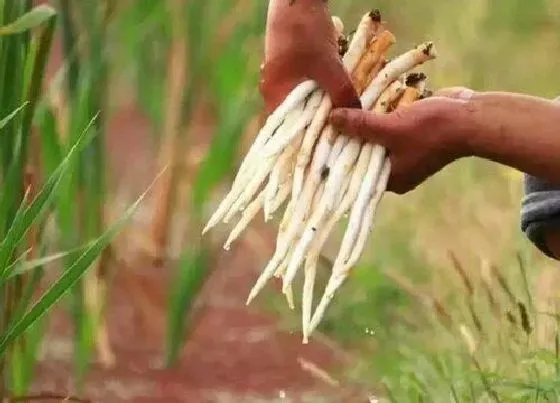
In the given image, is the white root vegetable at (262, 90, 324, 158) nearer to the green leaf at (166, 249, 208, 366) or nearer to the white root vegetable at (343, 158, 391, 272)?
the white root vegetable at (343, 158, 391, 272)

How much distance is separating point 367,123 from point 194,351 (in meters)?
0.83

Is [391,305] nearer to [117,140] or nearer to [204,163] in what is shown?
[204,163]

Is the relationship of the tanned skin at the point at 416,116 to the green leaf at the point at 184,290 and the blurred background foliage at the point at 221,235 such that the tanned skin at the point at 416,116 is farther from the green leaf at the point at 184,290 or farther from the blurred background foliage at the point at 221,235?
the green leaf at the point at 184,290

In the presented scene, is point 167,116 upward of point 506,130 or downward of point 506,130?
upward

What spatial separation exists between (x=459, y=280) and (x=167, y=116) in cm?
41

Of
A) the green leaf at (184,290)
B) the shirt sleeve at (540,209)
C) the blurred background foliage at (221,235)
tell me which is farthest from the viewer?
the green leaf at (184,290)

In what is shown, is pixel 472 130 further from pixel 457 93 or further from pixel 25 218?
pixel 25 218

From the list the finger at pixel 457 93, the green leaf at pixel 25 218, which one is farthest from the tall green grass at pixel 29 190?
the finger at pixel 457 93

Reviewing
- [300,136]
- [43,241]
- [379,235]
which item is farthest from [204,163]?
[300,136]

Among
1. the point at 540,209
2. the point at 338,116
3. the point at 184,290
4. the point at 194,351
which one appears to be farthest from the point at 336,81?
the point at 194,351

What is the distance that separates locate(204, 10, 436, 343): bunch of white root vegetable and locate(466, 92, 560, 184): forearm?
5 centimetres

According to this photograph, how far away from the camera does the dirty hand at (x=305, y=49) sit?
0.71 m

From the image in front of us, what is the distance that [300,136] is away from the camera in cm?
73

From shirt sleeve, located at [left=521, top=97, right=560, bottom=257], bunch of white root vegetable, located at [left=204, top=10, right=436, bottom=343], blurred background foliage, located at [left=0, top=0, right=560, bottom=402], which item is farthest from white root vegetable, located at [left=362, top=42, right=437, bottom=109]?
blurred background foliage, located at [left=0, top=0, right=560, bottom=402]
